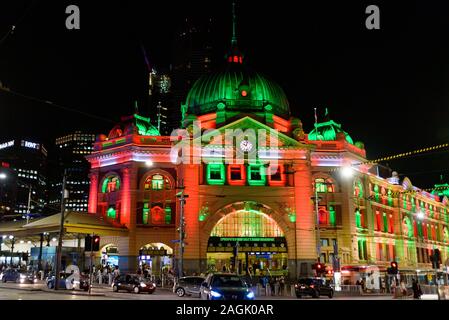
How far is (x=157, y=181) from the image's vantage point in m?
64.1

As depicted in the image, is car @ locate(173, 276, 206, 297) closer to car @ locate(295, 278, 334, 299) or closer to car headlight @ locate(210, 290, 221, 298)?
car @ locate(295, 278, 334, 299)

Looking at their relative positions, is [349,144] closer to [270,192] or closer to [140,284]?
[270,192]

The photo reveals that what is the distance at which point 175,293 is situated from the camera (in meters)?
41.2

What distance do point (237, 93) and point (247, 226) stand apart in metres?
19.3

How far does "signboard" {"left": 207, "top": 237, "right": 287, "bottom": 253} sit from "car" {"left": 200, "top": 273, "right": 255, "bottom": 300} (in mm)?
36989

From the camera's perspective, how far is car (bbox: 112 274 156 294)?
130ft

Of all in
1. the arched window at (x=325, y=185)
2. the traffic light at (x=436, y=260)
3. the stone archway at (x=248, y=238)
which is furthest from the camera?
the arched window at (x=325, y=185)

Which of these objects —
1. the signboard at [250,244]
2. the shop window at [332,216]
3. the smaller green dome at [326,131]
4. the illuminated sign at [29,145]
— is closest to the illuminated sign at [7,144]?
the illuminated sign at [29,145]

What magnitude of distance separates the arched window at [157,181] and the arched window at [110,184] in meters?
4.35

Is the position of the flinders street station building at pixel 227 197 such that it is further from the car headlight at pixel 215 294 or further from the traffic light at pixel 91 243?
the car headlight at pixel 215 294

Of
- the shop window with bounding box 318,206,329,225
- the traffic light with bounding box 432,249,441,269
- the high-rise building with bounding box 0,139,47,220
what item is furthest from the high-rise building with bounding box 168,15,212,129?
the traffic light with bounding box 432,249,441,269

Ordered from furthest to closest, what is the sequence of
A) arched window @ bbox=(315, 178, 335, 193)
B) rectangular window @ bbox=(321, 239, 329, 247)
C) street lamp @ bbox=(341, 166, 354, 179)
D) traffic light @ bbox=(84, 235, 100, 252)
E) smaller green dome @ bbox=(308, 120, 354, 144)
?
smaller green dome @ bbox=(308, 120, 354, 144)
arched window @ bbox=(315, 178, 335, 193)
street lamp @ bbox=(341, 166, 354, 179)
rectangular window @ bbox=(321, 239, 329, 247)
traffic light @ bbox=(84, 235, 100, 252)

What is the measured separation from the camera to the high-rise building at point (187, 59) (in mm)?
173375
